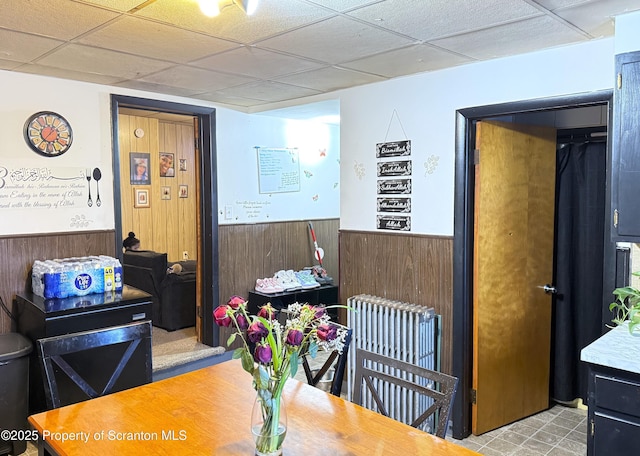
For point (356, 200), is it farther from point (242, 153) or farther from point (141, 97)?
point (141, 97)

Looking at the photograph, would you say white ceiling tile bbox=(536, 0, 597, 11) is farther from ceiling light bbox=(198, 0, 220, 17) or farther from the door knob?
the door knob

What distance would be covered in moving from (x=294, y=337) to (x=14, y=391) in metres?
2.32

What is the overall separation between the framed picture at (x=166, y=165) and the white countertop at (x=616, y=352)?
18.6 ft

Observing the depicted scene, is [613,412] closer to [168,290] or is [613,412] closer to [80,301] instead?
[80,301]

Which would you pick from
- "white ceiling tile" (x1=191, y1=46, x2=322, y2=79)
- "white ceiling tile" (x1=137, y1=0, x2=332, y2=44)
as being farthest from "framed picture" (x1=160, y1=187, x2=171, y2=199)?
"white ceiling tile" (x1=137, y1=0, x2=332, y2=44)

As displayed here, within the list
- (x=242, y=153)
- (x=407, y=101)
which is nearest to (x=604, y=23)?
(x=407, y=101)

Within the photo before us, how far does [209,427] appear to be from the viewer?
67.7 inches

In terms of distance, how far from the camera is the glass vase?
4.76 ft

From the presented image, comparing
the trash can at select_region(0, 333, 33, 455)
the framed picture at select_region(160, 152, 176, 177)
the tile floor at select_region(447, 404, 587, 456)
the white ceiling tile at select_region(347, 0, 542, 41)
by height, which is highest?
the white ceiling tile at select_region(347, 0, 542, 41)

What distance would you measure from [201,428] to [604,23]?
2432 mm

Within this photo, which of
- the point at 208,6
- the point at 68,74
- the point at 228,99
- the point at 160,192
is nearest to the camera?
the point at 208,6

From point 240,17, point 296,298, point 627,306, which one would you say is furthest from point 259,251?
point 627,306

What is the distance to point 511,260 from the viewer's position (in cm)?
339

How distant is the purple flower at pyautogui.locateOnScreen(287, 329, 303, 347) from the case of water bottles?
7.58 feet
